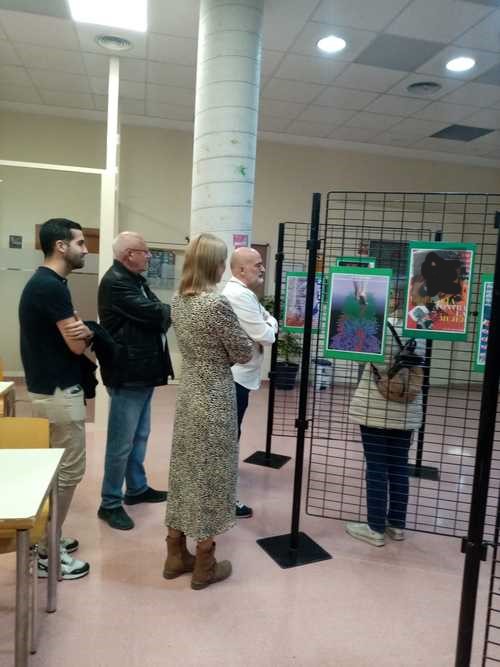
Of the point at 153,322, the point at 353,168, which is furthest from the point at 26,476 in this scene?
the point at 353,168

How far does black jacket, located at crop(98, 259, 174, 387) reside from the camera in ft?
8.28

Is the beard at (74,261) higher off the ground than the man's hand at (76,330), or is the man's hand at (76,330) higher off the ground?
the beard at (74,261)

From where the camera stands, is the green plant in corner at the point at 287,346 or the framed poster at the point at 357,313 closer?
the framed poster at the point at 357,313

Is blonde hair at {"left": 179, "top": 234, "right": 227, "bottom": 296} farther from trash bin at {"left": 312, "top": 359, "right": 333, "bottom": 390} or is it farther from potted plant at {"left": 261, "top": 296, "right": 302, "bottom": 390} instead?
potted plant at {"left": 261, "top": 296, "right": 302, "bottom": 390}

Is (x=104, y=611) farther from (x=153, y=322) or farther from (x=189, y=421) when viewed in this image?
(x=153, y=322)

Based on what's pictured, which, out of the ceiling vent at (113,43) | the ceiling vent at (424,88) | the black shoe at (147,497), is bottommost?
the black shoe at (147,497)

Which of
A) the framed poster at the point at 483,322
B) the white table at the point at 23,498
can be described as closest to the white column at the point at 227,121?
the framed poster at the point at 483,322

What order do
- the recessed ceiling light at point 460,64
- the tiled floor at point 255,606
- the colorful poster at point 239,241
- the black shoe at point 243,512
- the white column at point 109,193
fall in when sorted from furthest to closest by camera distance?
1. the recessed ceiling light at point 460,64
2. the white column at point 109,193
3. the colorful poster at point 239,241
4. the black shoe at point 243,512
5. the tiled floor at point 255,606

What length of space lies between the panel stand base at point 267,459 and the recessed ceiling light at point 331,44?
10.8 feet

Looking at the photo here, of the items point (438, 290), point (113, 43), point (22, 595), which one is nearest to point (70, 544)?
point (22, 595)

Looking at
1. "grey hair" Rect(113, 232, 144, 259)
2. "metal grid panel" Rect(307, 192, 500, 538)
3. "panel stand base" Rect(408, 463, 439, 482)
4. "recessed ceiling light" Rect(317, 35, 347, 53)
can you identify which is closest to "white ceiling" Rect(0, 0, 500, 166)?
"recessed ceiling light" Rect(317, 35, 347, 53)

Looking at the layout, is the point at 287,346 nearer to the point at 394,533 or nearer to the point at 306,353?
the point at 394,533

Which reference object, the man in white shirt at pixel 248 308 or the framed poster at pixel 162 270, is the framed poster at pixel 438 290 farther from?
the framed poster at pixel 162 270

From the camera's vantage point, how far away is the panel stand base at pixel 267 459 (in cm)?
378
